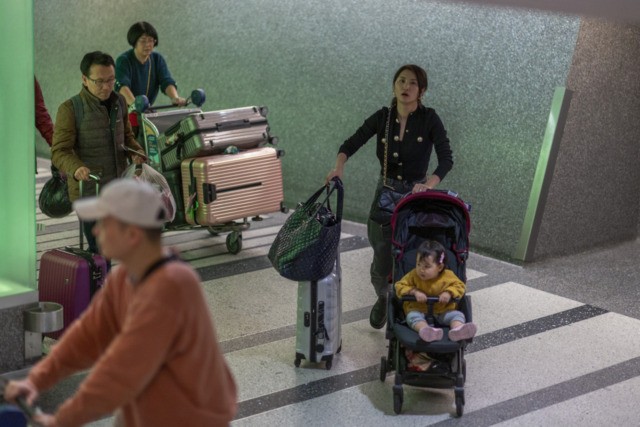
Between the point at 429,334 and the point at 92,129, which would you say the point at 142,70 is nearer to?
the point at 92,129

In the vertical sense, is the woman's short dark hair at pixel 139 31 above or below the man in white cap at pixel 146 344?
above

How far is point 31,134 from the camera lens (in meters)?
5.09

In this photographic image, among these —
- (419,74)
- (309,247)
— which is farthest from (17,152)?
(419,74)

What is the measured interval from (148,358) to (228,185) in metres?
4.62

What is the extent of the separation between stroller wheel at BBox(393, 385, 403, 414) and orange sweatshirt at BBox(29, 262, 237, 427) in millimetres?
2156

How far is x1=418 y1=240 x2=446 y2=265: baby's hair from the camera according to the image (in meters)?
5.18

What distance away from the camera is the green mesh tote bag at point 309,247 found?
5.34 metres

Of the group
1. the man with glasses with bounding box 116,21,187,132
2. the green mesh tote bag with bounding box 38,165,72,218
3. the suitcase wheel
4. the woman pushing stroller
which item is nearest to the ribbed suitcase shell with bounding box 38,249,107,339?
the green mesh tote bag with bounding box 38,165,72,218

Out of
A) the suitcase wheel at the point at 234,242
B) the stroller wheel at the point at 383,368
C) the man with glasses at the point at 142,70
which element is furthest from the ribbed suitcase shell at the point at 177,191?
the stroller wheel at the point at 383,368

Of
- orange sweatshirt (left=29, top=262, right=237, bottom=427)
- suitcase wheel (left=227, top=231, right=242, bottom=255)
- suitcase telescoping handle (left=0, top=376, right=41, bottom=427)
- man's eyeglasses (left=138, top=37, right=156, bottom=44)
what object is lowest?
suitcase wheel (left=227, top=231, right=242, bottom=255)

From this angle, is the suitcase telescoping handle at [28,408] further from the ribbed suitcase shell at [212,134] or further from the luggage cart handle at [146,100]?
the luggage cart handle at [146,100]

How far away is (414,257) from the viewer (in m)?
5.48

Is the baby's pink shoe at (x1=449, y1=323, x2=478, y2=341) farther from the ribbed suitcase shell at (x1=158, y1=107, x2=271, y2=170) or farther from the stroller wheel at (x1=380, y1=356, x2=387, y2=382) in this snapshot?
the ribbed suitcase shell at (x1=158, y1=107, x2=271, y2=170)

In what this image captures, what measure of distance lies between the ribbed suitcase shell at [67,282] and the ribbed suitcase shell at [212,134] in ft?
5.81
